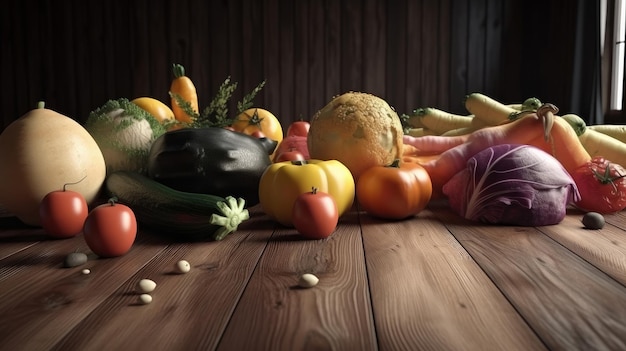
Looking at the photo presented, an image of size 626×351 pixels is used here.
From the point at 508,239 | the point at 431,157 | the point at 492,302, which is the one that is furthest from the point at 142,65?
the point at 492,302

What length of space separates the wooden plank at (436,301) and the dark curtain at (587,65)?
3.00 m

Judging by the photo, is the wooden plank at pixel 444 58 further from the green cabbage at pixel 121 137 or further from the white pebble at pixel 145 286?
the white pebble at pixel 145 286

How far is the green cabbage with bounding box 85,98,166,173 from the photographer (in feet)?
5.34

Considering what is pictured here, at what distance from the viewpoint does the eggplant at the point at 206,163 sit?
1.45 meters

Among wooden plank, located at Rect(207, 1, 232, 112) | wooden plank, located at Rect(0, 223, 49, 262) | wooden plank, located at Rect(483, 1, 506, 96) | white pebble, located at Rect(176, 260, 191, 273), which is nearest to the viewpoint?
white pebble, located at Rect(176, 260, 191, 273)

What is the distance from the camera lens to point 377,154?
1554 mm

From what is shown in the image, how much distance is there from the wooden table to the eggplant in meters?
A: 0.25

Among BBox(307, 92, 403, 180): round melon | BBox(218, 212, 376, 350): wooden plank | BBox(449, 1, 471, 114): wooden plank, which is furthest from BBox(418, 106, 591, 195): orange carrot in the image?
BBox(449, 1, 471, 114): wooden plank

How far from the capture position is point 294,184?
1304mm

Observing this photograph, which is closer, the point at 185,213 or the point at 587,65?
the point at 185,213

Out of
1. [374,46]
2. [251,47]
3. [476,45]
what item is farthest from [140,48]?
[476,45]

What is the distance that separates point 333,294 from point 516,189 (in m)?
0.73

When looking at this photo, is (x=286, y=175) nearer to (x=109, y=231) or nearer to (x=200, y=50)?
(x=109, y=231)

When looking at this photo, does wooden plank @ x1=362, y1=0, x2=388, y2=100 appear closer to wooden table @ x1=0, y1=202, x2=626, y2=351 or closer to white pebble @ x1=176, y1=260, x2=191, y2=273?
wooden table @ x1=0, y1=202, x2=626, y2=351
